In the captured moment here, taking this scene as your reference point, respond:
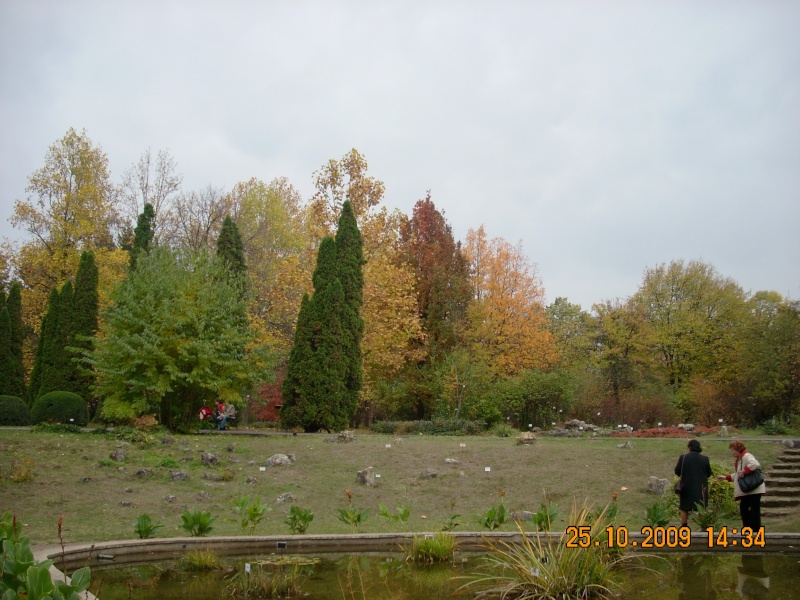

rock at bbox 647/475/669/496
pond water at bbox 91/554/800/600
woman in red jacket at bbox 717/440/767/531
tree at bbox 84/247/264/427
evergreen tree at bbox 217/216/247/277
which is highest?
evergreen tree at bbox 217/216/247/277

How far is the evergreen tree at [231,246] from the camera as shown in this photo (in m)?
27.2

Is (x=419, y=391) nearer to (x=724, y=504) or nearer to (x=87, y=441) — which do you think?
(x=87, y=441)

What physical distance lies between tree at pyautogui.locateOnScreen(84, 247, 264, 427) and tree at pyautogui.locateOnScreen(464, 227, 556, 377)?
13.1 metres

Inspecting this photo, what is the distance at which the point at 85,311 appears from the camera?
25484 millimetres

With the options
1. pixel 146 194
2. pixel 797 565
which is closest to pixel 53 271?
pixel 146 194

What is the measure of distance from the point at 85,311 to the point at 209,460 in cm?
1322

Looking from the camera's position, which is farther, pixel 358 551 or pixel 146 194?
pixel 146 194

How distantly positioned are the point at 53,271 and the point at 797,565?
32275 millimetres

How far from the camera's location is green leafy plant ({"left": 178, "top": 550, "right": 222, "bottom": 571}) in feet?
25.1

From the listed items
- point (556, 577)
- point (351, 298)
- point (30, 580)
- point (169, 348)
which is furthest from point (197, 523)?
point (351, 298)

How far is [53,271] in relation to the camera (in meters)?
31.7

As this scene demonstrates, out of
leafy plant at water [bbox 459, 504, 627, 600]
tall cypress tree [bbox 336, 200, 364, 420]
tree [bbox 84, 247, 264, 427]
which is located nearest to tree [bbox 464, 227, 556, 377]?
tall cypress tree [bbox 336, 200, 364, 420]

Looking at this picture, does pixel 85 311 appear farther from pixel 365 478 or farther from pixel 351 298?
pixel 365 478
